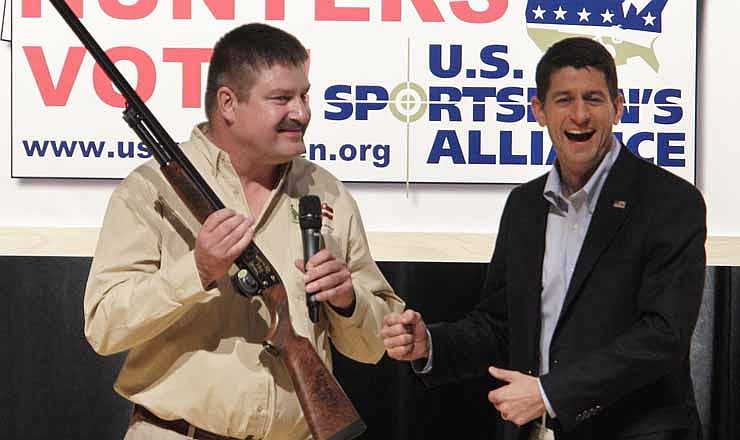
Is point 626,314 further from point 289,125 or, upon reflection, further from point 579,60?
point 289,125

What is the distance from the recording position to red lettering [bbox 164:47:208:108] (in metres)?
3.92

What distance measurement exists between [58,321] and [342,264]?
1716 mm

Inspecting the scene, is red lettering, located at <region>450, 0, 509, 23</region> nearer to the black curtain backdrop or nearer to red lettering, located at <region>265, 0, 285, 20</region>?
red lettering, located at <region>265, 0, 285, 20</region>

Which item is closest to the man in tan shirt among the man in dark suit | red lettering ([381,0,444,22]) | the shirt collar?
the man in dark suit

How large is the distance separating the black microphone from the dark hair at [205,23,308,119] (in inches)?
13.5

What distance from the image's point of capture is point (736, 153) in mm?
3922

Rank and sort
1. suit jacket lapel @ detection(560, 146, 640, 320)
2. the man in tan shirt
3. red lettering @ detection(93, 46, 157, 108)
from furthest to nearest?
1. red lettering @ detection(93, 46, 157, 108)
2. suit jacket lapel @ detection(560, 146, 640, 320)
3. the man in tan shirt

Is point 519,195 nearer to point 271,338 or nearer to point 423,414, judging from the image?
point 271,338

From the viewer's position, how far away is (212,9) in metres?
3.93

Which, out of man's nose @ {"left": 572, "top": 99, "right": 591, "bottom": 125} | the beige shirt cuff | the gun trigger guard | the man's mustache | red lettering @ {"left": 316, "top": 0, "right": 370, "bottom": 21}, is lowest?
the beige shirt cuff

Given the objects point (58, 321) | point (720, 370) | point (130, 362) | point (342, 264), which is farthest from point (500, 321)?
point (58, 321)

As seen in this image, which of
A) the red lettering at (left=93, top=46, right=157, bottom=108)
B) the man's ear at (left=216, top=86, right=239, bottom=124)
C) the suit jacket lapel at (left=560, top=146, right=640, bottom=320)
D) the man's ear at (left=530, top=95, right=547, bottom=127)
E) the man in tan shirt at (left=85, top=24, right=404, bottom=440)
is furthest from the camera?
the red lettering at (left=93, top=46, right=157, bottom=108)

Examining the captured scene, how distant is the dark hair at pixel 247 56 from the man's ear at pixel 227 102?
0.01 metres

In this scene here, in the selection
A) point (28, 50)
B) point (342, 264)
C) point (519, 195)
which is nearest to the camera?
point (342, 264)
